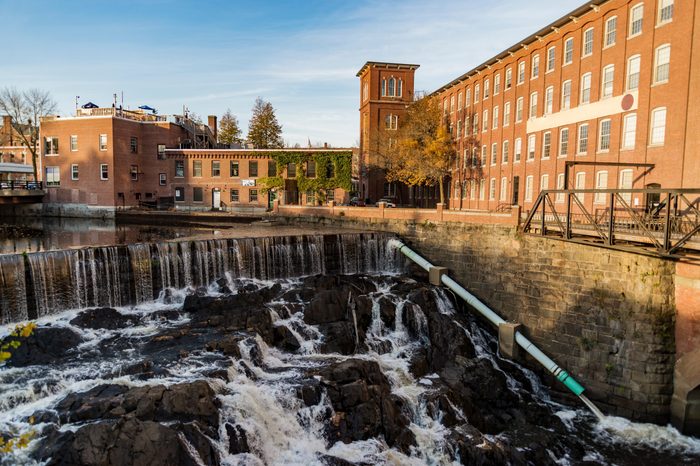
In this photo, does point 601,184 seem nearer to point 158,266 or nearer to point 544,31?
point 544,31

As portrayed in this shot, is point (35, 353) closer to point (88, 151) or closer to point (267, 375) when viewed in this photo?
point (267, 375)

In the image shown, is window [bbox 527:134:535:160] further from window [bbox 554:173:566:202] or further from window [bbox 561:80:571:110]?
window [bbox 561:80:571:110]

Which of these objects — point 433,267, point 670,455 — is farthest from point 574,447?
point 433,267

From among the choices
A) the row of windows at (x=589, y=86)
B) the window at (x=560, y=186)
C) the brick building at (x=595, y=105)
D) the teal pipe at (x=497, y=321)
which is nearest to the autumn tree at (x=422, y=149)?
the brick building at (x=595, y=105)

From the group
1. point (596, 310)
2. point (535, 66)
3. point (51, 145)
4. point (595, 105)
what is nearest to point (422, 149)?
point (535, 66)

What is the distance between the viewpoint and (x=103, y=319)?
17297 millimetres

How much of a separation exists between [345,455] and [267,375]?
3.75 metres

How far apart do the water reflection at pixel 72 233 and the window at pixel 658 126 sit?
2672cm

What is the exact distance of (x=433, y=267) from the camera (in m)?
25.1

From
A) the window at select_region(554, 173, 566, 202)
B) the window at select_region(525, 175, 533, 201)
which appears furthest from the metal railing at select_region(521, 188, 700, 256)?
the window at select_region(525, 175, 533, 201)

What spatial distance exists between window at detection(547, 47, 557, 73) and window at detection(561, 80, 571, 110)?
2112 mm

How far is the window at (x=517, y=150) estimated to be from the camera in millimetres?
36062

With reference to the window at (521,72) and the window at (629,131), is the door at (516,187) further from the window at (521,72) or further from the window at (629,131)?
the window at (629,131)

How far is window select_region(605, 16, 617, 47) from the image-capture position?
2647 centimetres
